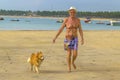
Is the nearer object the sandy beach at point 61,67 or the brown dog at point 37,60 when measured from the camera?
the sandy beach at point 61,67

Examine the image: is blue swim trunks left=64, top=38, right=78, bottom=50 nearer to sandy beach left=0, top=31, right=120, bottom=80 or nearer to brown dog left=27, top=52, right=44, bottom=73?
sandy beach left=0, top=31, right=120, bottom=80

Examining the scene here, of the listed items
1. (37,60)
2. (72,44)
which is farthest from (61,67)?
(37,60)

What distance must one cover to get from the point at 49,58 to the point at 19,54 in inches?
62.3

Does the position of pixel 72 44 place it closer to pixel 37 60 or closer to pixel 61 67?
pixel 37 60

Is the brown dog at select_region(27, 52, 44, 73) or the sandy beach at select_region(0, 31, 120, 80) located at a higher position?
the brown dog at select_region(27, 52, 44, 73)

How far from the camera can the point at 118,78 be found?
392 inches

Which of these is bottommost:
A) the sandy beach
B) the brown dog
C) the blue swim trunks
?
the sandy beach

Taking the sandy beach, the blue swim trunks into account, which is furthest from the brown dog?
the blue swim trunks

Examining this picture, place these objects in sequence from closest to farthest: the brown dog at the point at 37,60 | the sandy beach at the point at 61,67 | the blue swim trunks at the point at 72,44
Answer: the sandy beach at the point at 61,67
the brown dog at the point at 37,60
the blue swim trunks at the point at 72,44

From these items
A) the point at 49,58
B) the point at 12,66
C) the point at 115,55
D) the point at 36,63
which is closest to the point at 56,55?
the point at 49,58

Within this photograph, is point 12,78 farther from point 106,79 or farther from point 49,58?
point 49,58

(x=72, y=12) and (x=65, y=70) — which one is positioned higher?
(x=72, y=12)

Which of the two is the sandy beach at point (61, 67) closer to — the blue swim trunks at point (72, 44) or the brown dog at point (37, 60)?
the brown dog at point (37, 60)

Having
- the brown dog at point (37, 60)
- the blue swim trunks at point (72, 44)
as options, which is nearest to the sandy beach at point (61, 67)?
the brown dog at point (37, 60)
